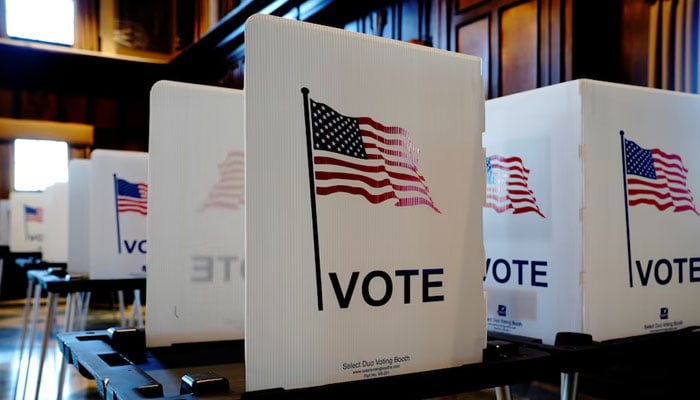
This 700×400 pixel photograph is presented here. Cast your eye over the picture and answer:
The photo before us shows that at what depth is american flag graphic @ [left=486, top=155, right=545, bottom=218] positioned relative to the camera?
3.35ft

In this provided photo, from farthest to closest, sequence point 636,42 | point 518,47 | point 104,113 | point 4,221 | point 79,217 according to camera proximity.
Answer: point 104,113 → point 4,221 → point 518,47 → point 79,217 → point 636,42

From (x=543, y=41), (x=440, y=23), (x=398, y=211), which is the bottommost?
(x=398, y=211)

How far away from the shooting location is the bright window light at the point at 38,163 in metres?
7.80

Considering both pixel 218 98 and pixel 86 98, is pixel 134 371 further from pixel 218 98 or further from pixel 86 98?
pixel 86 98

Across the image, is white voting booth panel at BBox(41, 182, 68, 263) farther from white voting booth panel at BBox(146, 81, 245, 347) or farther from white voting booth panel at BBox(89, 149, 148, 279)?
white voting booth panel at BBox(146, 81, 245, 347)

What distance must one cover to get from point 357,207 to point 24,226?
5.01 meters

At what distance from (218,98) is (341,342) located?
53 cm

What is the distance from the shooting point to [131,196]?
1982 mm

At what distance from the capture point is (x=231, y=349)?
104 cm

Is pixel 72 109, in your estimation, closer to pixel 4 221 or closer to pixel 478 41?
pixel 4 221

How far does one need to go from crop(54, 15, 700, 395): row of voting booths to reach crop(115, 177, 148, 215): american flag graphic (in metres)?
0.93

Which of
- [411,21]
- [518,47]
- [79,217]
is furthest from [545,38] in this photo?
[79,217]

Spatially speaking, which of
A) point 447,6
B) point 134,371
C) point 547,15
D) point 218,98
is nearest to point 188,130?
point 218,98

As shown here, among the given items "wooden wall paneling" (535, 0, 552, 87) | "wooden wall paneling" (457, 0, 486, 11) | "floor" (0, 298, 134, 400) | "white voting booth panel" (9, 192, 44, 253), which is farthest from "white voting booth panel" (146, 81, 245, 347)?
"white voting booth panel" (9, 192, 44, 253)
